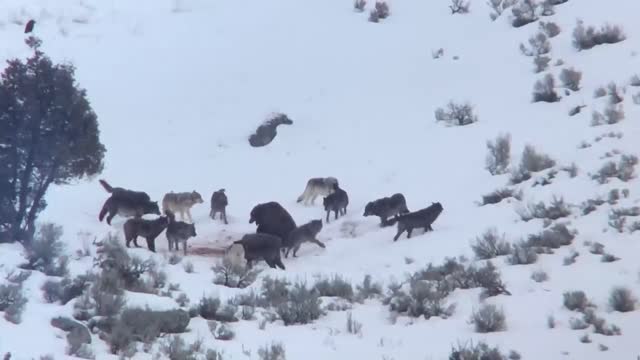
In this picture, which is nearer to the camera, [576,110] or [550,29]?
[576,110]

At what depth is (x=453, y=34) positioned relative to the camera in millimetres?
28312

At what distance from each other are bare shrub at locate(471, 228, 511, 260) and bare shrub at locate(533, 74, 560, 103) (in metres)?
7.74

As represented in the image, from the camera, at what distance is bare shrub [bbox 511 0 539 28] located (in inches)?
1086

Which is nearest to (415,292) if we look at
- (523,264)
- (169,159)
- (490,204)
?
(523,264)

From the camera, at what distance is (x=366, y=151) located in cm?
2328

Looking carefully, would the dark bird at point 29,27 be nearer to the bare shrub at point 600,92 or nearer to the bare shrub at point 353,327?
the bare shrub at point 600,92

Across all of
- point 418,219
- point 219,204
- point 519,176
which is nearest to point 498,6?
point 519,176

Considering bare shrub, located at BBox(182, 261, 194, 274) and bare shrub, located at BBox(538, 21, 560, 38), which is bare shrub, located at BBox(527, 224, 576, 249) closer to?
bare shrub, located at BBox(182, 261, 194, 274)

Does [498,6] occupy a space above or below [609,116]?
above

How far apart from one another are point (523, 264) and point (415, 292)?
199cm

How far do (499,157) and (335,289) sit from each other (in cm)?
718

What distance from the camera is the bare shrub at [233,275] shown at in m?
14.4

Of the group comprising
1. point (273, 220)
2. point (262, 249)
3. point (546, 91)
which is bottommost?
point (262, 249)

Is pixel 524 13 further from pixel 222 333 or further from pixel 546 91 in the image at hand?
pixel 222 333
